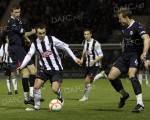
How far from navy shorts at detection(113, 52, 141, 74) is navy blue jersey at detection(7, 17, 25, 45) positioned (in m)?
2.96

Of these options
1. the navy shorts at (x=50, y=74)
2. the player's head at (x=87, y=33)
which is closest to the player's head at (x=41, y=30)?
the navy shorts at (x=50, y=74)

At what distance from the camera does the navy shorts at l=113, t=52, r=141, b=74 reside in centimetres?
1033

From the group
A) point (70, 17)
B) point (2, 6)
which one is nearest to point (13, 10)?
point (70, 17)


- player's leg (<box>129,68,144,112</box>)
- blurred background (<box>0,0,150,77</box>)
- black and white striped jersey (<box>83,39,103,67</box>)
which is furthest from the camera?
blurred background (<box>0,0,150,77</box>)

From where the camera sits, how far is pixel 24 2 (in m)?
31.0

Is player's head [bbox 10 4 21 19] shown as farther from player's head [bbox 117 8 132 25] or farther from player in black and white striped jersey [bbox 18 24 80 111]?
player's head [bbox 117 8 132 25]

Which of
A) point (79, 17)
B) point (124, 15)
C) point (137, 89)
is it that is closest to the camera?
point (137, 89)

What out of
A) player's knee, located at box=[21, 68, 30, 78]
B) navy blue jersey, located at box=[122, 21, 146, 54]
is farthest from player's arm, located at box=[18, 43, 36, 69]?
navy blue jersey, located at box=[122, 21, 146, 54]

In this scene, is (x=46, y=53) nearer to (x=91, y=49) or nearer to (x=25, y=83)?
(x=25, y=83)

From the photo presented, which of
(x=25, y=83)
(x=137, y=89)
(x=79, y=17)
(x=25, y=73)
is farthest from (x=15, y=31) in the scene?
(x=79, y=17)

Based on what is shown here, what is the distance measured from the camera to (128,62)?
10531 mm

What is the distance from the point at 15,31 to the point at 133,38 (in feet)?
11.1

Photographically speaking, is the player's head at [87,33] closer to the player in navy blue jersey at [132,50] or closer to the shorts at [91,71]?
the shorts at [91,71]

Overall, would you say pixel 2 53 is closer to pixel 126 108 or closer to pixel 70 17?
pixel 126 108
